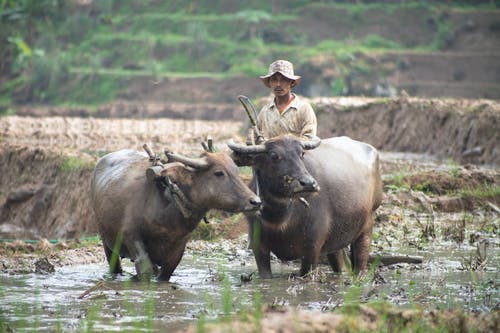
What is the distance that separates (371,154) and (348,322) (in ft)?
13.1

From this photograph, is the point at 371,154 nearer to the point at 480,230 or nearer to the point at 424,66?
the point at 480,230

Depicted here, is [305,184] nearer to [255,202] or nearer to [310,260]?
[255,202]

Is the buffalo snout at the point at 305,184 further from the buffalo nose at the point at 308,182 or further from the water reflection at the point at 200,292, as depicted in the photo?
the water reflection at the point at 200,292

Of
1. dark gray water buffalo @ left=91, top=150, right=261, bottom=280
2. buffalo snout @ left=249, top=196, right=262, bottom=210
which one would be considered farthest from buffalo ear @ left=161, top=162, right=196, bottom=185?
buffalo snout @ left=249, top=196, right=262, bottom=210

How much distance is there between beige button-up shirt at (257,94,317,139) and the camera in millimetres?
8281

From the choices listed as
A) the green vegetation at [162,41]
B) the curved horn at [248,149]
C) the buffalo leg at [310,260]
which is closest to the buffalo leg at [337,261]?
the buffalo leg at [310,260]

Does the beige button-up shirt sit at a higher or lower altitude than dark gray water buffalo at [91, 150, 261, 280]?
higher

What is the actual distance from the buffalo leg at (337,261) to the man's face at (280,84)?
5.56 ft

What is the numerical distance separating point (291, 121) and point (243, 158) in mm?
753

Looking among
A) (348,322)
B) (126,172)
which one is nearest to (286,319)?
(348,322)

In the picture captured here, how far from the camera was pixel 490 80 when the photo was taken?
131 feet

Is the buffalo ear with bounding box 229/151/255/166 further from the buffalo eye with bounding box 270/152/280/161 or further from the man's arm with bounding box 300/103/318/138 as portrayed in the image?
the man's arm with bounding box 300/103/318/138

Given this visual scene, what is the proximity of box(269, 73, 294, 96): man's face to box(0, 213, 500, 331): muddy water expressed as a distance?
1.58 meters

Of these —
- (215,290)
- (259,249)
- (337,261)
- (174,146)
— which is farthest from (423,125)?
(215,290)
